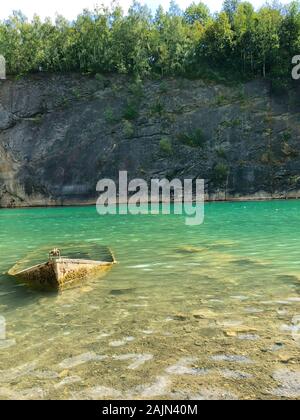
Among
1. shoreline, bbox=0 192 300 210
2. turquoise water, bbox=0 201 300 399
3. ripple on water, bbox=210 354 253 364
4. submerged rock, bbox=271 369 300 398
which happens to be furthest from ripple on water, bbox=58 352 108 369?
shoreline, bbox=0 192 300 210

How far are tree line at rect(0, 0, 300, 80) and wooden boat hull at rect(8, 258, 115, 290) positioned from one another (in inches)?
2181

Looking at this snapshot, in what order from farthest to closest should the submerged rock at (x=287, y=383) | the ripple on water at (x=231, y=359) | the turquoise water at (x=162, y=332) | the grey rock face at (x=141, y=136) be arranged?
the grey rock face at (x=141, y=136)
the ripple on water at (x=231, y=359)
the turquoise water at (x=162, y=332)
the submerged rock at (x=287, y=383)

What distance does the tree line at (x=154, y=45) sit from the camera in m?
63.4

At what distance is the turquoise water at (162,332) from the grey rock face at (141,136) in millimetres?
43010

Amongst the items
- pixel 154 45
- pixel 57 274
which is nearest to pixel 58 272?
pixel 57 274

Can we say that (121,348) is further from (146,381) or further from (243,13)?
(243,13)

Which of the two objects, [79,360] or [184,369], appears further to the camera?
[79,360]

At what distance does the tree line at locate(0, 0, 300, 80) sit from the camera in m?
63.4

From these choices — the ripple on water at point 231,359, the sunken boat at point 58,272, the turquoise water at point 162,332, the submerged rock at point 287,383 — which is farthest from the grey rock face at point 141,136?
the submerged rock at point 287,383

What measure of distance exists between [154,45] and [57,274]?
62.3 meters

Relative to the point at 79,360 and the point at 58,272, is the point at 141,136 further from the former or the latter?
the point at 79,360

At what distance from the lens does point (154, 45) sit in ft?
216

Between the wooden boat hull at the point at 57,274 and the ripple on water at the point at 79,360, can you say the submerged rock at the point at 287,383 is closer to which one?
the ripple on water at the point at 79,360

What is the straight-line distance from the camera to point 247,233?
20828 millimetres
